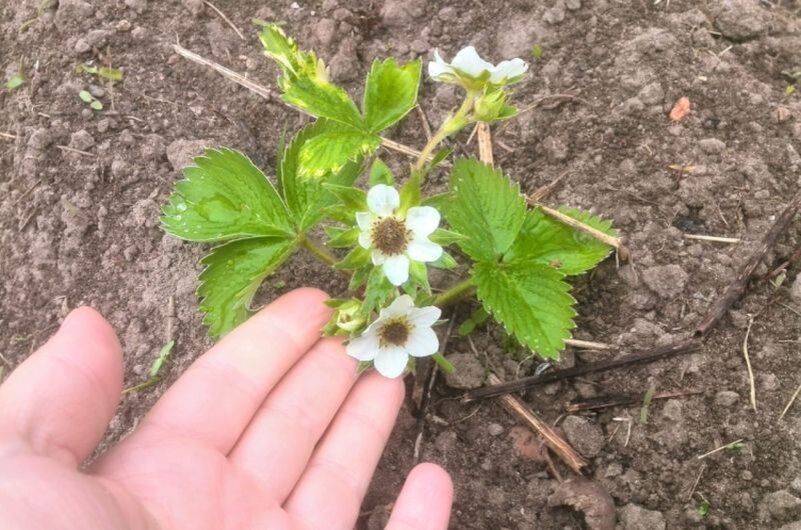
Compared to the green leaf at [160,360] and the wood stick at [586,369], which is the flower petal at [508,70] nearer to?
the wood stick at [586,369]

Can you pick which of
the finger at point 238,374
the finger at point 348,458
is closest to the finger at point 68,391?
the finger at point 238,374

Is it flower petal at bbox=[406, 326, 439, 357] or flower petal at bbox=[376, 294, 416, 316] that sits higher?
flower petal at bbox=[376, 294, 416, 316]

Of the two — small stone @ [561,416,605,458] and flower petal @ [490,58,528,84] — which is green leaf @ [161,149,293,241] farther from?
small stone @ [561,416,605,458]

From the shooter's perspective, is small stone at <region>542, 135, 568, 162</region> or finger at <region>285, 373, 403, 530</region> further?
small stone at <region>542, 135, 568, 162</region>

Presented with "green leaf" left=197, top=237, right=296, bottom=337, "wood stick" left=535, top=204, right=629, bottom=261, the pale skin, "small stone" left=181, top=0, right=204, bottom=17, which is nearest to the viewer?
the pale skin

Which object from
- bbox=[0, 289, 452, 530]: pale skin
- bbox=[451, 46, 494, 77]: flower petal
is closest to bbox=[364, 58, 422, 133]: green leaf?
bbox=[451, 46, 494, 77]: flower petal

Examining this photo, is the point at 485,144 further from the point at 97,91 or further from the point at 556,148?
the point at 97,91

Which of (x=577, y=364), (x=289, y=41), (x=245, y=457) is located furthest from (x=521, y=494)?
(x=289, y=41)
